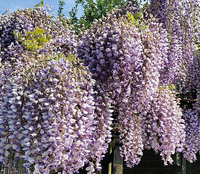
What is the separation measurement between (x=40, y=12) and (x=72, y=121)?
294cm

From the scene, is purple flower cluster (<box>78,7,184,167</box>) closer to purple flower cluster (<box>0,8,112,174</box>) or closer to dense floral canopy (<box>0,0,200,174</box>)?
dense floral canopy (<box>0,0,200,174</box>)

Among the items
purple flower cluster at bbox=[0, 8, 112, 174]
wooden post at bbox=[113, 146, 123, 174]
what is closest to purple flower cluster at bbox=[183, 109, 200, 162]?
wooden post at bbox=[113, 146, 123, 174]

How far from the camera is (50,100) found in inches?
146

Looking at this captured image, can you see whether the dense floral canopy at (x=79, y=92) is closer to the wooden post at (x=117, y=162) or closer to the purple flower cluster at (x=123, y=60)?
the purple flower cluster at (x=123, y=60)

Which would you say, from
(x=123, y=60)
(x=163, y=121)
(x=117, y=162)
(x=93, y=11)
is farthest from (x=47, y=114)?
(x=93, y=11)

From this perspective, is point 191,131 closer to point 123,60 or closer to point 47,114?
point 123,60

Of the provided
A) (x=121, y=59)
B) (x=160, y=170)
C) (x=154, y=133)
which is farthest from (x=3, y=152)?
(x=160, y=170)

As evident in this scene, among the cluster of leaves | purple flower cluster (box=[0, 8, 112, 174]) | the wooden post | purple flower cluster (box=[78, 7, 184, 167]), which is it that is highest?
the cluster of leaves

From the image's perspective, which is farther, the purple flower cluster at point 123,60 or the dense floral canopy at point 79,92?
the purple flower cluster at point 123,60

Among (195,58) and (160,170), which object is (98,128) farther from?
(160,170)

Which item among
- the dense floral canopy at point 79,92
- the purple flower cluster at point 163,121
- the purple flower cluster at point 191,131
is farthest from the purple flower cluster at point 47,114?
the purple flower cluster at point 191,131

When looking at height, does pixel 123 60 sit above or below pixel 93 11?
below

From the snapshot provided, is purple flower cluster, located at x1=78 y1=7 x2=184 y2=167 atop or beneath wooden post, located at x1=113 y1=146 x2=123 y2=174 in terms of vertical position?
atop

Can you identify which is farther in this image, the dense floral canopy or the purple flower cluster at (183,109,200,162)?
the purple flower cluster at (183,109,200,162)
